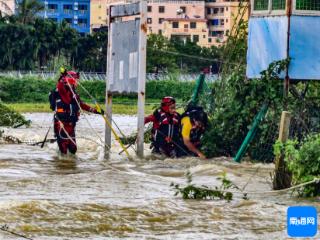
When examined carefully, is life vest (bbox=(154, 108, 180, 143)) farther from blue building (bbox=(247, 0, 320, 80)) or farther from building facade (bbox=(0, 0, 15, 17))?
building facade (bbox=(0, 0, 15, 17))

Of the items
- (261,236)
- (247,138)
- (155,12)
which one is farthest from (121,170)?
(155,12)

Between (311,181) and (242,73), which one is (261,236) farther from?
(242,73)

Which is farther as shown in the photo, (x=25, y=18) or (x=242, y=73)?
(x=25, y=18)

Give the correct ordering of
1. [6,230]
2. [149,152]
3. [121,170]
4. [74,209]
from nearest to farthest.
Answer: [6,230] < [74,209] < [121,170] < [149,152]

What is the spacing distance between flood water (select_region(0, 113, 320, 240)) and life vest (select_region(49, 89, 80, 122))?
0.79 meters

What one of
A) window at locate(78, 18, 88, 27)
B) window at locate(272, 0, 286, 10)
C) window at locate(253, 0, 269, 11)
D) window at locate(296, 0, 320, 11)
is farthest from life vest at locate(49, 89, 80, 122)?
window at locate(78, 18, 88, 27)

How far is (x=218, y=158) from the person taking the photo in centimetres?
2244

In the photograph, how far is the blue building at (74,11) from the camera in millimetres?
120625

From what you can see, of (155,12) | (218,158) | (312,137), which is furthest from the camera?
(155,12)

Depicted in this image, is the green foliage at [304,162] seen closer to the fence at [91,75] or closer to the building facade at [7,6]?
the fence at [91,75]

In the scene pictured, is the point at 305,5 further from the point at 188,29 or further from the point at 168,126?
the point at 188,29

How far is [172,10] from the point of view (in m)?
126

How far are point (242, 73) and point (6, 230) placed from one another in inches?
390

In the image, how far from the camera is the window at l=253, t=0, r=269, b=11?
2141 centimetres
